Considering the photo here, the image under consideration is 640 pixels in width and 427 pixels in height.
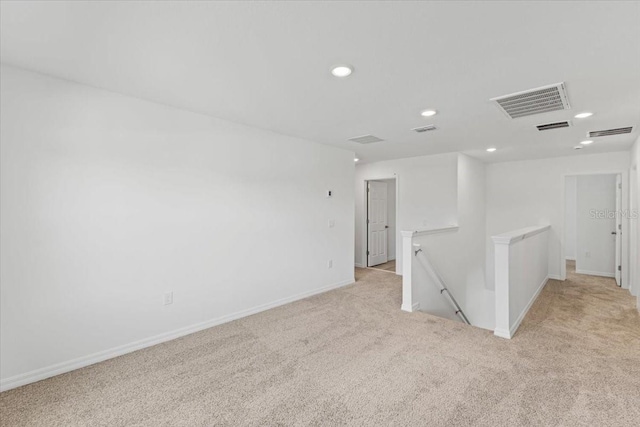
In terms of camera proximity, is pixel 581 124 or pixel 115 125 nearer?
pixel 115 125

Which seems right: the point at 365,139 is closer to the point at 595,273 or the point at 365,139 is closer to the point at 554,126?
the point at 554,126

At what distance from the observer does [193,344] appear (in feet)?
9.64

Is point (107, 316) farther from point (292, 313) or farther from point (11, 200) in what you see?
point (292, 313)

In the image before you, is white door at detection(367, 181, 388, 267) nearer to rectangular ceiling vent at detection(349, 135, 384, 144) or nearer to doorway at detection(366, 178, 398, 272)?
doorway at detection(366, 178, 398, 272)

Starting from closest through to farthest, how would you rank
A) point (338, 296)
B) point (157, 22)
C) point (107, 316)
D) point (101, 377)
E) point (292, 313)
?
point (157, 22) → point (101, 377) → point (107, 316) → point (292, 313) → point (338, 296)

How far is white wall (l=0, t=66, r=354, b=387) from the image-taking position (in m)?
2.27

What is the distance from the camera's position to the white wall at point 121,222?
89.4 inches

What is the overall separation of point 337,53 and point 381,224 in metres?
5.44

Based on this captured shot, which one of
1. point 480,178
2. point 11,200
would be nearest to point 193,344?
point 11,200

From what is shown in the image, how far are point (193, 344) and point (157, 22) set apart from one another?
8.77 feet

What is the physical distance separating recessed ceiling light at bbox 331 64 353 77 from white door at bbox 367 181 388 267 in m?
4.48

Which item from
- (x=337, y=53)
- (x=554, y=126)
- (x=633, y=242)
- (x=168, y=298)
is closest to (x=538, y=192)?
(x=633, y=242)

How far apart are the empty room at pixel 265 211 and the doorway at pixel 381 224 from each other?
7.37 ft

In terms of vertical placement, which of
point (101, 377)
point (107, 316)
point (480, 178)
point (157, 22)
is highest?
point (157, 22)
